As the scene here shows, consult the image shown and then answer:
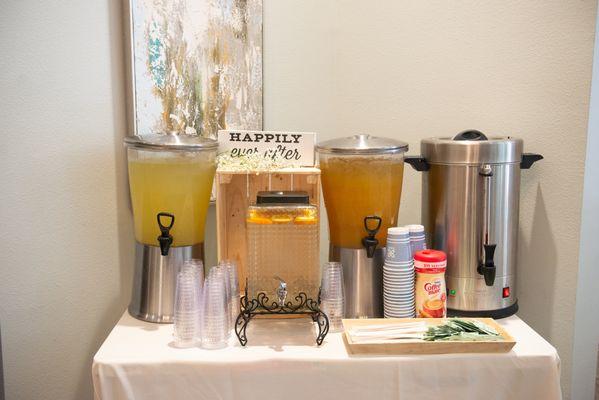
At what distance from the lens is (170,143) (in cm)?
143

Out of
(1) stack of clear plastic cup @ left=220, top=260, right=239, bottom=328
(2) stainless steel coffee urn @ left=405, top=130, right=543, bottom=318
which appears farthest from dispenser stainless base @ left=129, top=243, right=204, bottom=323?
(2) stainless steel coffee urn @ left=405, top=130, right=543, bottom=318

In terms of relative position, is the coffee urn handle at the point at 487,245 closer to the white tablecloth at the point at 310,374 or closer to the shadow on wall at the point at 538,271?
the white tablecloth at the point at 310,374

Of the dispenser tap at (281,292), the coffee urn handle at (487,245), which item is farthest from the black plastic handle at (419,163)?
the dispenser tap at (281,292)

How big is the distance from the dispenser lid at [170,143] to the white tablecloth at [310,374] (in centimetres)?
48

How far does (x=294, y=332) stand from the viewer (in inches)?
56.9

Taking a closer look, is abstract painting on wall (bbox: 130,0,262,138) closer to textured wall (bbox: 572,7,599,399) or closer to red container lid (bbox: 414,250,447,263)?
red container lid (bbox: 414,250,447,263)

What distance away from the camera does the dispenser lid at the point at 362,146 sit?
146 centimetres

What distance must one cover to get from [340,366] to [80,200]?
0.91 metres

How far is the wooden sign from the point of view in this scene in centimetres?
163

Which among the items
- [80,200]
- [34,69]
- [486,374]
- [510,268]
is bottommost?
[486,374]

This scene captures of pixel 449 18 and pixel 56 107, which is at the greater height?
pixel 449 18

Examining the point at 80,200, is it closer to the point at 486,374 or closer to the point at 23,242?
the point at 23,242

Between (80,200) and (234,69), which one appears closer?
(80,200)

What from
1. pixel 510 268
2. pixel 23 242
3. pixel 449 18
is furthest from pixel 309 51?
pixel 23 242
